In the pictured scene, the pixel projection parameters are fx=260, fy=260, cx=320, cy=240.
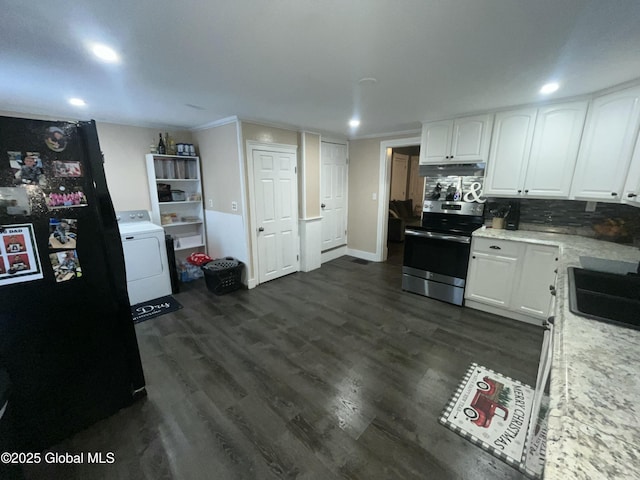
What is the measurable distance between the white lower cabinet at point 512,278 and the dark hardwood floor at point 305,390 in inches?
6.8

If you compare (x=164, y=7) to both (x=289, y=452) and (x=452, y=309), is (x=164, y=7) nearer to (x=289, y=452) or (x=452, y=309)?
(x=289, y=452)

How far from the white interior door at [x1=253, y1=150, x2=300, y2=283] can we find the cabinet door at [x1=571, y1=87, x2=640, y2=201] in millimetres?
3362

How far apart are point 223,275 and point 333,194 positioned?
248 centimetres

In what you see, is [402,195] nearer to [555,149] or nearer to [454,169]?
[454,169]

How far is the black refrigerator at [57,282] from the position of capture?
4.42 ft

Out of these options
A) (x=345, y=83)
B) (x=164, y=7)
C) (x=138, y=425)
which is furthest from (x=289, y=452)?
(x=345, y=83)

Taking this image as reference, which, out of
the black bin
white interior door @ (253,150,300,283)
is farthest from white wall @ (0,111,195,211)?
white interior door @ (253,150,300,283)

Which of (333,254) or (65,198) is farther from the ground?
(65,198)

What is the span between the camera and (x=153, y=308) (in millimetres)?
3213

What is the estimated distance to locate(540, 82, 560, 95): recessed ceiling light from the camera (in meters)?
2.18

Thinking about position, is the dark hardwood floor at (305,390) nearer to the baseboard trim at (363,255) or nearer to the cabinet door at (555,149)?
the cabinet door at (555,149)

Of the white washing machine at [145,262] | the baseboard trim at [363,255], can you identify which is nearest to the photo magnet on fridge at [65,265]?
the white washing machine at [145,262]

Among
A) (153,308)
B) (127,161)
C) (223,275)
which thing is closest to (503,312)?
(223,275)

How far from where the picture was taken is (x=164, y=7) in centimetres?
121
